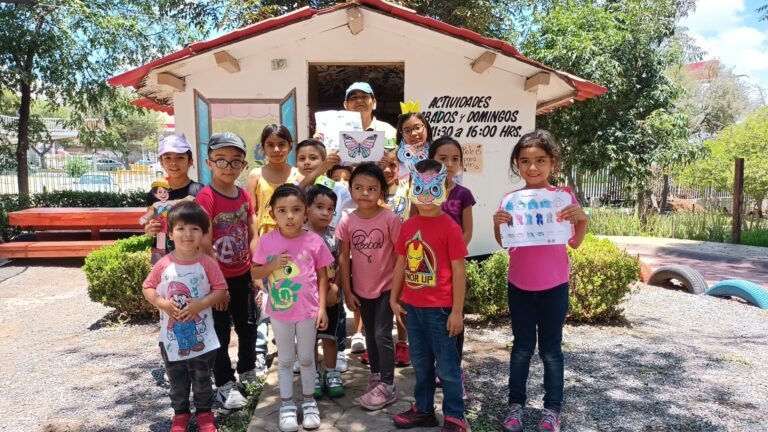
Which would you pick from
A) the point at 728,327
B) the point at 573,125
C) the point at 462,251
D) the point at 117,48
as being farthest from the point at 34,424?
the point at 573,125

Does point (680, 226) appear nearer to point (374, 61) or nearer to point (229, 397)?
point (374, 61)

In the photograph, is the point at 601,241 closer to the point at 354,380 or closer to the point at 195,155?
the point at 354,380

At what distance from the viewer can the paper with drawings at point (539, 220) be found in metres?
2.98

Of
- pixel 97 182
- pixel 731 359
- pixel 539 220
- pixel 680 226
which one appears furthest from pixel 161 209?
pixel 97 182

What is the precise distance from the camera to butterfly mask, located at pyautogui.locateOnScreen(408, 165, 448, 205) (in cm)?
284

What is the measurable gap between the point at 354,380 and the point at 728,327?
4.90 m

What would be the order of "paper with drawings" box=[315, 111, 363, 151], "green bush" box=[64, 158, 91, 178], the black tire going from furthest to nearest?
"green bush" box=[64, 158, 91, 178]
the black tire
"paper with drawings" box=[315, 111, 363, 151]

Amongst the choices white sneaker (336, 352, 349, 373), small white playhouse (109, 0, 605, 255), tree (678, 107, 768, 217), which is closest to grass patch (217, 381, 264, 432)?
white sneaker (336, 352, 349, 373)

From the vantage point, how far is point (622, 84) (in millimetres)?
13148

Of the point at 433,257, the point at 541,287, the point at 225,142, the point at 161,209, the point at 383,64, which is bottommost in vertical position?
the point at 541,287

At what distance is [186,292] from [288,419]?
0.97 meters

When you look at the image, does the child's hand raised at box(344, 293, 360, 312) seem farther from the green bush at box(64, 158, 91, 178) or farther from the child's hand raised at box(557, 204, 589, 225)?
the green bush at box(64, 158, 91, 178)

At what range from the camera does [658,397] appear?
157 inches

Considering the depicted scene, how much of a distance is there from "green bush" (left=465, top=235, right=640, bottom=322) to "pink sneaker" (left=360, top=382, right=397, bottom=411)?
2.52 meters
